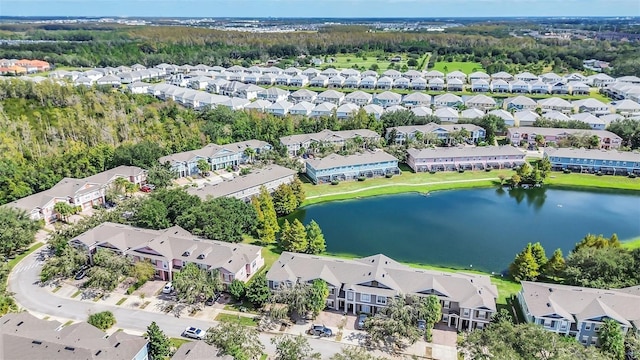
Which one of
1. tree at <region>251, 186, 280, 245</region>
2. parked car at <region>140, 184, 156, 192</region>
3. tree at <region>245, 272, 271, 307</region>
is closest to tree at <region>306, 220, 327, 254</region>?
tree at <region>251, 186, 280, 245</region>

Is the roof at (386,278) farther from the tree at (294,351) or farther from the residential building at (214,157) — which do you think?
the residential building at (214,157)

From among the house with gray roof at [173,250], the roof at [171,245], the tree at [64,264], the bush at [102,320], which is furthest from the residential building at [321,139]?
the bush at [102,320]

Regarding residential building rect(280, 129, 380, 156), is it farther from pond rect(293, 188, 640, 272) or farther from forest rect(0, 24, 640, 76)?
forest rect(0, 24, 640, 76)

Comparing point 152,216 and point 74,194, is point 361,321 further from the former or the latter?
point 74,194

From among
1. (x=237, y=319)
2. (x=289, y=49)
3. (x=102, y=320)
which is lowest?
(x=237, y=319)

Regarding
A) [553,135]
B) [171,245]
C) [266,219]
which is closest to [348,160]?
[266,219]
